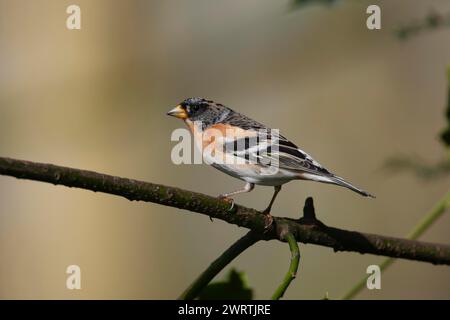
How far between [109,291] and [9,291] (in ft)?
4.15

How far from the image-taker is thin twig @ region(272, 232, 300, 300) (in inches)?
62.9

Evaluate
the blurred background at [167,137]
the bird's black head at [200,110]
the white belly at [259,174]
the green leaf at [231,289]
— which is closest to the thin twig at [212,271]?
the green leaf at [231,289]

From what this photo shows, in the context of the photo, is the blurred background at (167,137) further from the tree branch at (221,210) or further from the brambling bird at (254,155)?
the tree branch at (221,210)

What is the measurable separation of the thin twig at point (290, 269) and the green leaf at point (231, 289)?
0.95ft

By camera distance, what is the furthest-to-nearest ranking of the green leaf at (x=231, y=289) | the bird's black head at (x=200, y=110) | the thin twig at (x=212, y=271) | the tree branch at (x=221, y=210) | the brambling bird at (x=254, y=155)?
1. the bird's black head at (x=200, y=110)
2. the brambling bird at (x=254, y=155)
3. the green leaf at (x=231, y=289)
4. the thin twig at (x=212, y=271)
5. the tree branch at (x=221, y=210)

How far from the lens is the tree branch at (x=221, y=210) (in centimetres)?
153

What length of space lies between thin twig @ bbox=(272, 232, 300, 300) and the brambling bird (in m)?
0.95

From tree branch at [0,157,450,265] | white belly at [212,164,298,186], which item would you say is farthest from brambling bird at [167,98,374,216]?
tree branch at [0,157,450,265]

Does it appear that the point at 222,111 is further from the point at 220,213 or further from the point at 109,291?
the point at 109,291

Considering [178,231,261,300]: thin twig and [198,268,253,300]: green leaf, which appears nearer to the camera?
[178,231,261,300]: thin twig

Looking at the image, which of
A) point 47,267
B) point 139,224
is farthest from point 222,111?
point 139,224

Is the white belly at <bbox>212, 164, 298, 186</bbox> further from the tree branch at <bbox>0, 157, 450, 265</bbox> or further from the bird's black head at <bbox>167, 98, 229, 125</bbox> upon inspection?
the tree branch at <bbox>0, 157, 450, 265</bbox>

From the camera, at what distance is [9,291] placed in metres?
7.43

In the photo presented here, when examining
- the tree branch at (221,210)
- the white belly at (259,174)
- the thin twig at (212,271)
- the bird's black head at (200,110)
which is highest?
the bird's black head at (200,110)
